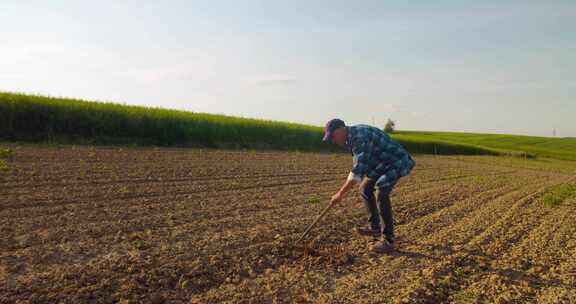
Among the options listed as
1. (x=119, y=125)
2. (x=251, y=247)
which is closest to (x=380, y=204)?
(x=251, y=247)

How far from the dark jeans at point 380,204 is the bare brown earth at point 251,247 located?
13.5 inches

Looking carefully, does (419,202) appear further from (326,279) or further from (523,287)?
(326,279)

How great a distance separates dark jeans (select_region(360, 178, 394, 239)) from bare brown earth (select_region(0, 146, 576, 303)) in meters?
0.34

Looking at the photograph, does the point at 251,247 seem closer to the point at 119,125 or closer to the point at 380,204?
the point at 380,204

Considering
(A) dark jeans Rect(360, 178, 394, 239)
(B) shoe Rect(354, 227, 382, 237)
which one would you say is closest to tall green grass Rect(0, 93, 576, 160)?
(B) shoe Rect(354, 227, 382, 237)

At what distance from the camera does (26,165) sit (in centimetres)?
979

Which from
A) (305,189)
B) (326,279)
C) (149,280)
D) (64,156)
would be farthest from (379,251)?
(64,156)

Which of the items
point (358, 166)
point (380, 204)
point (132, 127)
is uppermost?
point (132, 127)

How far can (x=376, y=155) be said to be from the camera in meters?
4.80

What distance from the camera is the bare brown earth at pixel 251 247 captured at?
373cm

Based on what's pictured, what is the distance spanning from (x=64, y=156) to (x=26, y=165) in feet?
6.95

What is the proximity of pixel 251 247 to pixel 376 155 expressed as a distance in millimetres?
1986

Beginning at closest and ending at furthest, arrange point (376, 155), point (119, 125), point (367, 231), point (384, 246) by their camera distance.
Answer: point (376, 155), point (384, 246), point (367, 231), point (119, 125)

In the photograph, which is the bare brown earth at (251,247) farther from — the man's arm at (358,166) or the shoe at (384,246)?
the man's arm at (358,166)
